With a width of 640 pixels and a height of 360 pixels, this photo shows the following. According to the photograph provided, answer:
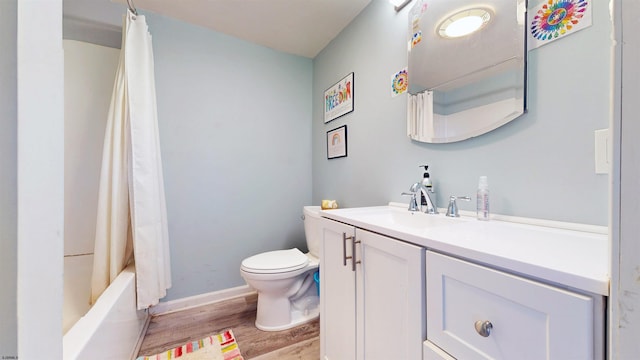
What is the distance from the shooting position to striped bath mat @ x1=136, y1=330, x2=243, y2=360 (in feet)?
4.34

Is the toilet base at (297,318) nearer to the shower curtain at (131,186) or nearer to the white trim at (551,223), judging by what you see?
the shower curtain at (131,186)

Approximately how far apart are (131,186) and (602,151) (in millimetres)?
2052

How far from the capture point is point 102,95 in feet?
5.59

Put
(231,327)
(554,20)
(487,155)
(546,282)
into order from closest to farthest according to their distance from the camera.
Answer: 1. (546,282)
2. (554,20)
3. (487,155)
4. (231,327)

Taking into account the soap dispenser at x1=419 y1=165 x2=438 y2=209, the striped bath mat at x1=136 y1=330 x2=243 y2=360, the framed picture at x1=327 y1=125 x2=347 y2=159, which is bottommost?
the striped bath mat at x1=136 y1=330 x2=243 y2=360

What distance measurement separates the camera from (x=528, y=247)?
586mm

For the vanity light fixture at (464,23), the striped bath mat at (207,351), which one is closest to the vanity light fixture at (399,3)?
the vanity light fixture at (464,23)

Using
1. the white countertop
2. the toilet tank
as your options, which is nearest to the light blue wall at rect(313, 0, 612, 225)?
the white countertop

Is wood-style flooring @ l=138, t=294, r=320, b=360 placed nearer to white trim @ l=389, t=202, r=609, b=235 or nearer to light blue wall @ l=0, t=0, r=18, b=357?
white trim @ l=389, t=202, r=609, b=235

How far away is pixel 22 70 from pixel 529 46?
1302mm

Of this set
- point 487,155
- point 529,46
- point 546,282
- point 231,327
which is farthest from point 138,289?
point 529,46

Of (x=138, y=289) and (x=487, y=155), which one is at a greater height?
(x=487, y=155)

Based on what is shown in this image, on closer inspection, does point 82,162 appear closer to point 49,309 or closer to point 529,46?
point 49,309

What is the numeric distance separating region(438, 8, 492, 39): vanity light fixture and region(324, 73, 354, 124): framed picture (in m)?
0.73
